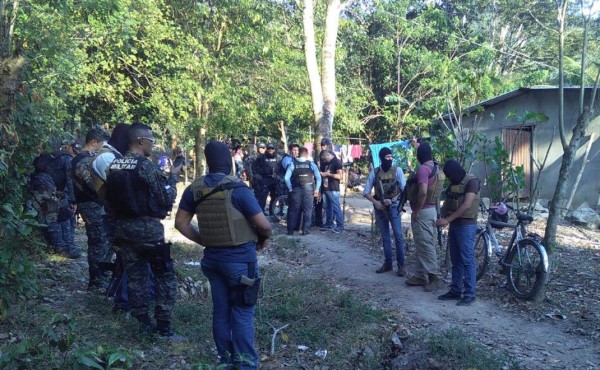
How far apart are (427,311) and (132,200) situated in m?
3.54

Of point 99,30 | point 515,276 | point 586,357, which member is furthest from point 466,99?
point 99,30

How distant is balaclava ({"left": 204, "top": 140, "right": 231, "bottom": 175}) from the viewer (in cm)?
398

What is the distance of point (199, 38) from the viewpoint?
1628 centimetres

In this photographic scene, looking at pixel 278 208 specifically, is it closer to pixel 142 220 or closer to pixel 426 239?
pixel 426 239

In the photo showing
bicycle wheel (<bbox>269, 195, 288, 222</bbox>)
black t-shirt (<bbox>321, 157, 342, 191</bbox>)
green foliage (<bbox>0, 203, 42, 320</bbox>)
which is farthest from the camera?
bicycle wheel (<bbox>269, 195, 288, 222</bbox>)

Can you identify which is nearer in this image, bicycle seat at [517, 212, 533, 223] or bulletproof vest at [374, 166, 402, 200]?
bicycle seat at [517, 212, 533, 223]

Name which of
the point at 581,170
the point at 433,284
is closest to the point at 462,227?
the point at 433,284

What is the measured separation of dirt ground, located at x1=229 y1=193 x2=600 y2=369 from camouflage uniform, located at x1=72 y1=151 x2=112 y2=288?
3.15m

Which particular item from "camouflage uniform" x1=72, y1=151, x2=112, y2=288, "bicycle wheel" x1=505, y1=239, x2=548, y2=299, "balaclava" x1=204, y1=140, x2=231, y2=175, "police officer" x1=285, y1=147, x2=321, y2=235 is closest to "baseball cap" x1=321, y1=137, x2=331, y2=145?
"police officer" x1=285, y1=147, x2=321, y2=235

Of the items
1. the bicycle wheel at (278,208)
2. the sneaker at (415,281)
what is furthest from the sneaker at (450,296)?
the bicycle wheel at (278,208)

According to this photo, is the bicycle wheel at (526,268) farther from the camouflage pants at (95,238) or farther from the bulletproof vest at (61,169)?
the bulletproof vest at (61,169)

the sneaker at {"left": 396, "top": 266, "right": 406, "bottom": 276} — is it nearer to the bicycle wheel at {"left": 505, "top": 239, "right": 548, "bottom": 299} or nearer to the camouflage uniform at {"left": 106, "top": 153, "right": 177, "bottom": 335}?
the bicycle wheel at {"left": 505, "top": 239, "right": 548, "bottom": 299}

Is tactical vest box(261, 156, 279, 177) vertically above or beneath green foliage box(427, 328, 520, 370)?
above

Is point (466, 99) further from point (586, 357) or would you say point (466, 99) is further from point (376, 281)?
point (586, 357)
